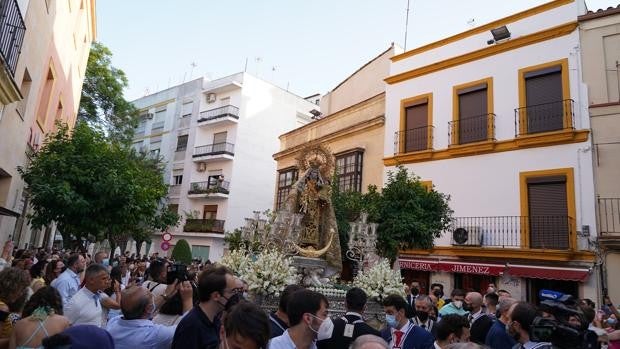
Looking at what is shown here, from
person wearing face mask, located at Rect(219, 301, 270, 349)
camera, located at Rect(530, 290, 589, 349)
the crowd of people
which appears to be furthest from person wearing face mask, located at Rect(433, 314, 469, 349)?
person wearing face mask, located at Rect(219, 301, 270, 349)

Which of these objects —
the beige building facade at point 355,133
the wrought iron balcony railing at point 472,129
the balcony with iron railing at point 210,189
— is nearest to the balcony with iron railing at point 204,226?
the balcony with iron railing at point 210,189

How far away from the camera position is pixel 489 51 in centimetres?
1641

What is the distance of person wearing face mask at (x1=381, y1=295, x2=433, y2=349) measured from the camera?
442cm

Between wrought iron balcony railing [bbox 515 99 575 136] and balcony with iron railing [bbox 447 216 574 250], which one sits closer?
balcony with iron railing [bbox 447 216 574 250]

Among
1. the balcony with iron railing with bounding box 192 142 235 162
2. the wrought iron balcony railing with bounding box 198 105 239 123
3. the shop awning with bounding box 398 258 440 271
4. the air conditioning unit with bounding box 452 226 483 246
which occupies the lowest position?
the shop awning with bounding box 398 258 440 271

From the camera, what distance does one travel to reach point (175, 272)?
150 inches

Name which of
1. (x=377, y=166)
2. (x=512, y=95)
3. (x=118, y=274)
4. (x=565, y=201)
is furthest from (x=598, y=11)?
(x=118, y=274)

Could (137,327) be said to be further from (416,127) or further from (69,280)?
(416,127)

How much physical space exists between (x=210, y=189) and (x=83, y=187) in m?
19.3

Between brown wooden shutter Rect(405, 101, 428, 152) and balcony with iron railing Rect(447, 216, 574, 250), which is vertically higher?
brown wooden shutter Rect(405, 101, 428, 152)

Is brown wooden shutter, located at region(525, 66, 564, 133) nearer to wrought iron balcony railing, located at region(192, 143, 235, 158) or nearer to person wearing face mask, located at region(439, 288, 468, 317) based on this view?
person wearing face mask, located at region(439, 288, 468, 317)

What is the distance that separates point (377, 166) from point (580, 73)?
791 cm

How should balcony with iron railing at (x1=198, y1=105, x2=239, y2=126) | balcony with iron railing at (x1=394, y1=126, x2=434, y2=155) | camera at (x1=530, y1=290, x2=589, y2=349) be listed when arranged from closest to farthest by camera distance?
camera at (x1=530, y1=290, x2=589, y2=349) < balcony with iron railing at (x1=394, y1=126, x2=434, y2=155) < balcony with iron railing at (x1=198, y1=105, x2=239, y2=126)

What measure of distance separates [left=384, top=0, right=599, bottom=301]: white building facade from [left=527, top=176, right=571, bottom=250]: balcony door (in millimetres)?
30
